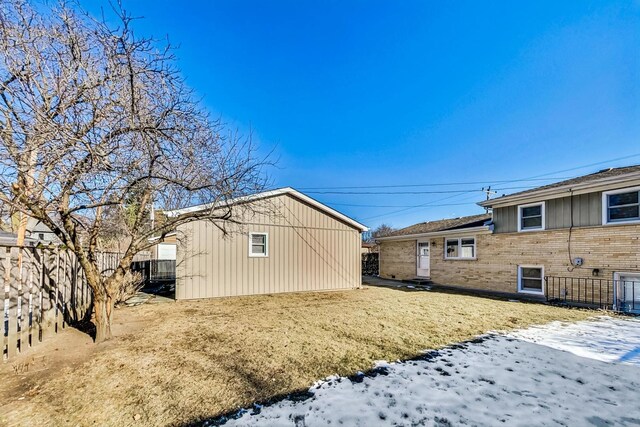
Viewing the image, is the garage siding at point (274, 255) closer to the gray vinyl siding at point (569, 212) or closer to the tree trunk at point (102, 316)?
the tree trunk at point (102, 316)

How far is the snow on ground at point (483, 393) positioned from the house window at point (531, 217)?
7.03m

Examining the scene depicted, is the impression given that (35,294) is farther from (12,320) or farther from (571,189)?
(571,189)

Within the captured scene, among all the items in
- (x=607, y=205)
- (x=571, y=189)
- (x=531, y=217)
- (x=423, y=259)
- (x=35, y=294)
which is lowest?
(x=423, y=259)

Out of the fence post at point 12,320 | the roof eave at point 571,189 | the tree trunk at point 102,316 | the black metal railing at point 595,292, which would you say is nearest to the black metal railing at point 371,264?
the roof eave at point 571,189

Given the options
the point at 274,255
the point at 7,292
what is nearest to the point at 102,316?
the point at 7,292

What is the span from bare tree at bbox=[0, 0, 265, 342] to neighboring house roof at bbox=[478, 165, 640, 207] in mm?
11498

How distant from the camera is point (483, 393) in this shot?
2863mm

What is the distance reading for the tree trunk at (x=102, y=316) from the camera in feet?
13.9

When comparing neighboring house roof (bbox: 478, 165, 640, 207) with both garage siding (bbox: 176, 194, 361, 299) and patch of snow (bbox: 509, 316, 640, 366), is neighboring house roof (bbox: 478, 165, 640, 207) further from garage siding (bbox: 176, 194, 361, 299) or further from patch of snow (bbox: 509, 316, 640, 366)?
garage siding (bbox: 176, 194, 361, 299)

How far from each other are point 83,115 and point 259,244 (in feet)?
24.3

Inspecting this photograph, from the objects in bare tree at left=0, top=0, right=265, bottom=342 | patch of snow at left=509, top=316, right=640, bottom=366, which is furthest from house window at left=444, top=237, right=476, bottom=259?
bare tree at left=0, top=0, right=265, bottom=342

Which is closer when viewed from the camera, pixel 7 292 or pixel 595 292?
pixel 7 292

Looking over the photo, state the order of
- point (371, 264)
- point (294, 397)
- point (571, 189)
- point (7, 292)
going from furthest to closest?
point (371, 264) < point (571, 189) < point (7, 292) < point (294, 397)

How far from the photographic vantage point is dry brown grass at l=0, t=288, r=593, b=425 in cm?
258
